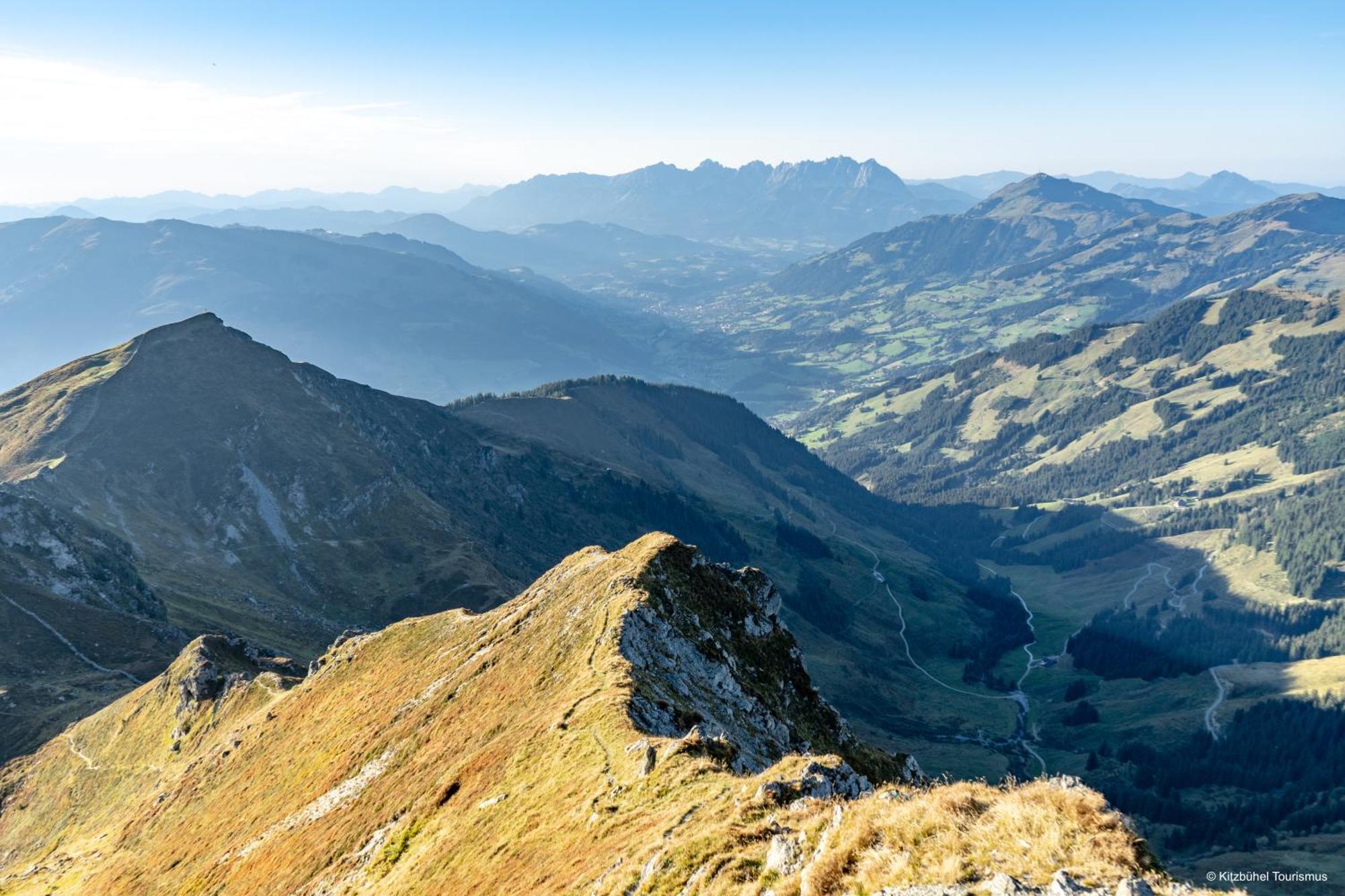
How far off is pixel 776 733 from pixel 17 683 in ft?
375

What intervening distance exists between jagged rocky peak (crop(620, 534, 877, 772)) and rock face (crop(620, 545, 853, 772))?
82 mm

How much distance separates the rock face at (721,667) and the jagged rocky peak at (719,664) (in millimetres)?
82

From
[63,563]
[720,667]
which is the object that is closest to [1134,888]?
[720,667]

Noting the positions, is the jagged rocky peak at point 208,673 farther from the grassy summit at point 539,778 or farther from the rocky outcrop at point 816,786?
the rocky outcrop at point 816,786

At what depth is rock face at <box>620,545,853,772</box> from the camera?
5062cm

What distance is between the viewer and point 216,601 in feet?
523

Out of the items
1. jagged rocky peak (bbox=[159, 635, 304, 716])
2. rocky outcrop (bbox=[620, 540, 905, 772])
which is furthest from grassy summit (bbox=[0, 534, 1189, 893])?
jagged rocky peak (bbox=[159, 635, 304, 716])

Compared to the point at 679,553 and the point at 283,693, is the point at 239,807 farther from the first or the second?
the point at 679,553

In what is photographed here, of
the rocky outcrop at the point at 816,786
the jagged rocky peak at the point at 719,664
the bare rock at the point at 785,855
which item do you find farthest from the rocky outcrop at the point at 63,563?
the bare rock at the point at 785,855

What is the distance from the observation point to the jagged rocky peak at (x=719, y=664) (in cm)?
5075

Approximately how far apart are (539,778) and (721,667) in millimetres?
20109

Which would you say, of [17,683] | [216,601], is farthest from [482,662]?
[216,601]

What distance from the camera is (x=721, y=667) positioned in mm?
60812

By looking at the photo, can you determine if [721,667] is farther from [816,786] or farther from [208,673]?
[208,673]
